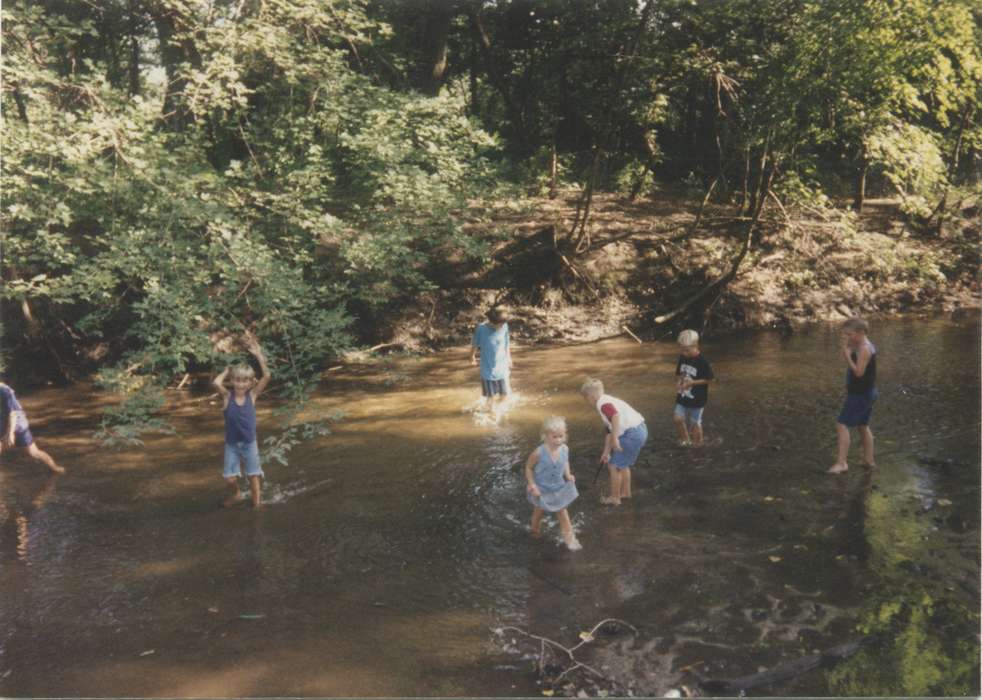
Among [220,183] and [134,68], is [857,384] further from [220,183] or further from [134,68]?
[134,68]

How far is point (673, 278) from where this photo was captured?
19141 millimetres

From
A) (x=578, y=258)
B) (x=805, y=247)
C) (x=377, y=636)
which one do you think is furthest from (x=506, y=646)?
(x=805, y=247)

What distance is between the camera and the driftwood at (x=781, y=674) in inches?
177

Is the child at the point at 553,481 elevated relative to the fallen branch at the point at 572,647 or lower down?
elevated

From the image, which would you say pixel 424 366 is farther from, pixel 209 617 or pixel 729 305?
pixel 209 617

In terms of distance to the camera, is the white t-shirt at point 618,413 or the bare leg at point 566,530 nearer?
the bare leg at point 566,530

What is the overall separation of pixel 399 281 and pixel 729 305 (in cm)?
815

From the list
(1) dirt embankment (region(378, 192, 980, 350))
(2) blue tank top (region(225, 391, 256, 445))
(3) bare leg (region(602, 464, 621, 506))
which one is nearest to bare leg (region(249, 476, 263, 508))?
(2) blue tank top (region(225, 391, 256, 445))

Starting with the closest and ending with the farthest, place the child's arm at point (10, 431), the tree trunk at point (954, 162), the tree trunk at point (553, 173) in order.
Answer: the child's arm at point (10, 431) < the tree trunk at point (954, 162) < the tree trunk at point (553, 173)

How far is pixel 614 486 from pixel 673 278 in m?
12.4

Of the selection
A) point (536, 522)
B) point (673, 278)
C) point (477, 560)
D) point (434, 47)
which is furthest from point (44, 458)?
point (673, 278)

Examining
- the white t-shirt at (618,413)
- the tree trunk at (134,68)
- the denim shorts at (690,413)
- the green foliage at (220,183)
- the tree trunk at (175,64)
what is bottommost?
the denim shorts at (690,413)

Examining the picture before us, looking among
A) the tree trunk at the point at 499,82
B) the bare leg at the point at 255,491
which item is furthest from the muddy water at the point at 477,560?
the tree trunk at the point at 499,82

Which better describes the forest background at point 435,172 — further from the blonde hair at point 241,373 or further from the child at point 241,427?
the blonde hair at point 241,373
